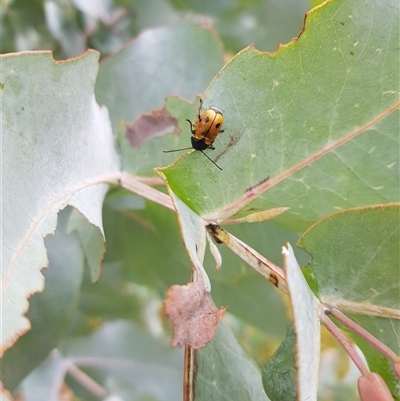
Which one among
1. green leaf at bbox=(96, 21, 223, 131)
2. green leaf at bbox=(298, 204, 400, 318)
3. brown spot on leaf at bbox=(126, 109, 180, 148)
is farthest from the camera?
green leaf at bbox=(96, 21, 223, 131)

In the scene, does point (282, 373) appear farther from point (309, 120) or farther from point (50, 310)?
point (50, 310)

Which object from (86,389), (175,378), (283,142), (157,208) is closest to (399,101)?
(283,142)

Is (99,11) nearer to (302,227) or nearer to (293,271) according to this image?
(302,227)

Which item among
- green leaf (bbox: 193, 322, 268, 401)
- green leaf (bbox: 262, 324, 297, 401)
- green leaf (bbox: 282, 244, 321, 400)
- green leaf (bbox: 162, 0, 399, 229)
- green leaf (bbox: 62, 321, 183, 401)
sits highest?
green leaf (bbox: 162, 0, 399, 229)

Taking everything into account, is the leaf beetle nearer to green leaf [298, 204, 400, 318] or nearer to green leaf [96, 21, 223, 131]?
green leaf [298, 204, 400, 318]

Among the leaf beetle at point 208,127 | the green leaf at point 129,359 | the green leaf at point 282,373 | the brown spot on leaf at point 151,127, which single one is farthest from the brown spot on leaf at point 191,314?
the green leaf at point 129,359

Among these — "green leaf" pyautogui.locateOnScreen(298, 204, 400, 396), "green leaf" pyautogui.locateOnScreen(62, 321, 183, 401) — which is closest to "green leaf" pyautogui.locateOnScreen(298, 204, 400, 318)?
"green leaf" pyautogui.locateOnScreen(298, 204, 400, 396)

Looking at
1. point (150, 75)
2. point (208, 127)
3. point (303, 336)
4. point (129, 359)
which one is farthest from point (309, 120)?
point (129, 359)

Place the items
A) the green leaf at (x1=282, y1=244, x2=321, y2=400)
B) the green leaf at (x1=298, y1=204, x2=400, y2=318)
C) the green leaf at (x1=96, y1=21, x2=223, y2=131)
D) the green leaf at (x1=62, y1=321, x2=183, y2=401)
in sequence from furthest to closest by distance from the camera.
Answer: the green leaf at (x1=62, y1=321, x2=183, y2=401)
the green leaf at (x1=96, y1=21, x2=223, y2=131)
the green leaf at (x1=298, y1=204, x2=400, y2=318)
the green leaf at (x1=282, y1=244, x2=321, y2=400)
